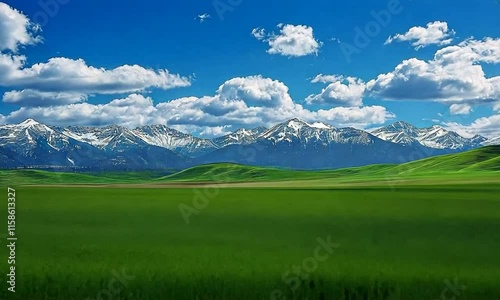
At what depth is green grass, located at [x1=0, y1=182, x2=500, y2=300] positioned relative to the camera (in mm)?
18891

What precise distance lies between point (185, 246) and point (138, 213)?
879 inches

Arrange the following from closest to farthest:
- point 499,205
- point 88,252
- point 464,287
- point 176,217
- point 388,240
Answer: point 464,287
point 88,252
point 388,240
point 176,217
point 499,205

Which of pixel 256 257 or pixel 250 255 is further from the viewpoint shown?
pixel 250 255

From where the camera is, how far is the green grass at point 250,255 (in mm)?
18891

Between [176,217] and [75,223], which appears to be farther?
[176,217]

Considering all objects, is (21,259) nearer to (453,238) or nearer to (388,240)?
(388,240)

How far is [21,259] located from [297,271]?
1362 cm

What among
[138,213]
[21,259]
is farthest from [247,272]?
[138,213]

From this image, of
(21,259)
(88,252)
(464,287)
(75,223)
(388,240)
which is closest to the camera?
(464,287)

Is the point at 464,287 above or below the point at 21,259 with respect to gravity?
below

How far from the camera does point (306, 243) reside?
30062 mm

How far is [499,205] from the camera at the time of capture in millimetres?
56812

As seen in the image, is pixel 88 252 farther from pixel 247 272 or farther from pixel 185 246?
pixel 247 272

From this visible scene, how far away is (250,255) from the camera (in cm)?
2528
